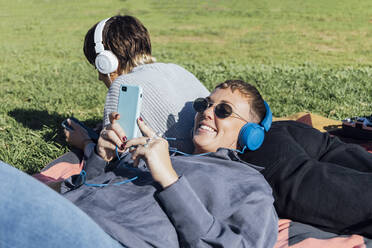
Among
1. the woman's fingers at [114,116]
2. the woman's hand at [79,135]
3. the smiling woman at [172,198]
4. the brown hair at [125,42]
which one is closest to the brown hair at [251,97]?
the smiling woman at [172,198]

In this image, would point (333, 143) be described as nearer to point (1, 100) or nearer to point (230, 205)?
point (230, 205)

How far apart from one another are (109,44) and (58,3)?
2747cm

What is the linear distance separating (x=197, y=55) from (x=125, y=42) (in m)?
11.9

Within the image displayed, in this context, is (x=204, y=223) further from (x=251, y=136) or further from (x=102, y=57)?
(x=102, y=57)

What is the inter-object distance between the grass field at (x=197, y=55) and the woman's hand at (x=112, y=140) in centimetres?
207

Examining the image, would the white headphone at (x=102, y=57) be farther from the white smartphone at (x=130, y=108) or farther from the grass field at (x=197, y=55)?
the grass field at (x=197, y=55)

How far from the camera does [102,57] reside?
3.88m

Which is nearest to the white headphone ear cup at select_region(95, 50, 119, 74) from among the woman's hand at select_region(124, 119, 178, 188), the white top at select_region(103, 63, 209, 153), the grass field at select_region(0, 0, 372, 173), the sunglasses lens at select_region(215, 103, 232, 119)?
the white top at select_region(103, 63, 209, 153)

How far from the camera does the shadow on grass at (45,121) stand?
536cm

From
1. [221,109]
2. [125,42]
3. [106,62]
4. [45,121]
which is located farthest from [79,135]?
[221,109]

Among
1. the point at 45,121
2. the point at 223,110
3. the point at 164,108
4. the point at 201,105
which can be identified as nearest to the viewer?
the point at 223,110

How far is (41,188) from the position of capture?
69.7 inches

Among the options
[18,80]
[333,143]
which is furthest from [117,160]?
[18,80]

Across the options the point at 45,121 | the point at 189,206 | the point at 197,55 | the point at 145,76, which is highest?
the point at 145,76
